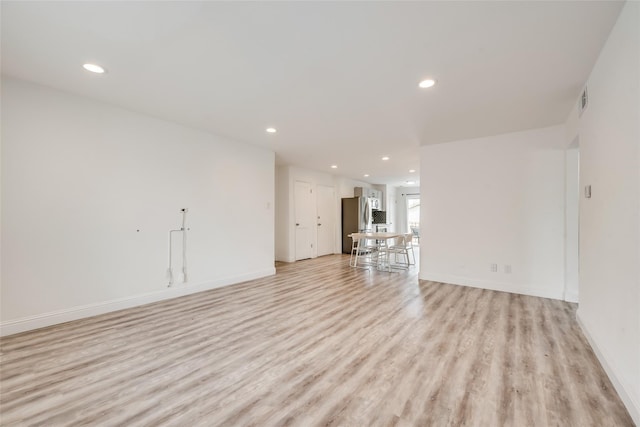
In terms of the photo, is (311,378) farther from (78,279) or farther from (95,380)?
(78,279)

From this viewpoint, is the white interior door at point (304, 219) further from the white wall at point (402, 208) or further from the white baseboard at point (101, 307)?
the white wall at point (402, 208)

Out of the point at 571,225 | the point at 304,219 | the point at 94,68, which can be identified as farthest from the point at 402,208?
the point at 94,68

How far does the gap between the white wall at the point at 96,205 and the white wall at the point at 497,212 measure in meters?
3.69

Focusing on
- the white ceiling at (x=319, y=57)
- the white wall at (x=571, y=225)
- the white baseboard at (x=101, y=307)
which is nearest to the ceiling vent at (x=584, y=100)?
the white ceiling at (x=319, y=57)

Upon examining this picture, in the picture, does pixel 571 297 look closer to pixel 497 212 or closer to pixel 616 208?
pixel 497 212

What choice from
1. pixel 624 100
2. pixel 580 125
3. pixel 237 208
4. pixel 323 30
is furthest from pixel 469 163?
pixel 237 208

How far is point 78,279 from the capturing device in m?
3.12

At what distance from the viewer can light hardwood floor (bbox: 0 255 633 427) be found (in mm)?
1657

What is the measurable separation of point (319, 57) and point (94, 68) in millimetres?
2081

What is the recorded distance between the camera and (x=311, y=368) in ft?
7.04

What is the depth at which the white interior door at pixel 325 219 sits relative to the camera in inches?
324

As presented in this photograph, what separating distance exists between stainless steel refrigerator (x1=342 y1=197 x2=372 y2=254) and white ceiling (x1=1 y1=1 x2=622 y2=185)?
197 inches

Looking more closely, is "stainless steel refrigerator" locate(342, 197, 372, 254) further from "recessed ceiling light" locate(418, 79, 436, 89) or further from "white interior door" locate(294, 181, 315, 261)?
"recessed ceiling light" locate(418, 79, 436, 89)

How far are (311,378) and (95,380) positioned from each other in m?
1.56
